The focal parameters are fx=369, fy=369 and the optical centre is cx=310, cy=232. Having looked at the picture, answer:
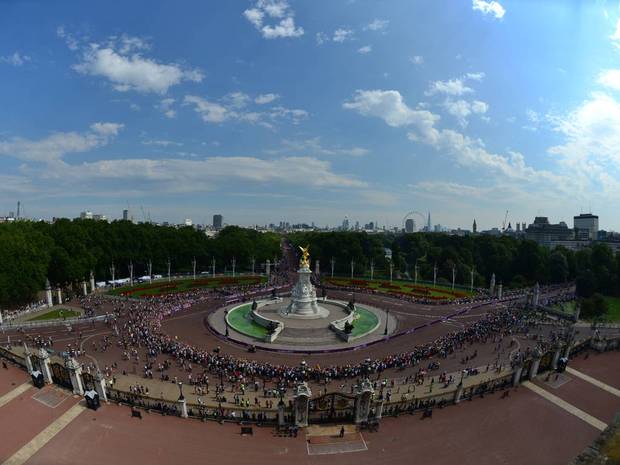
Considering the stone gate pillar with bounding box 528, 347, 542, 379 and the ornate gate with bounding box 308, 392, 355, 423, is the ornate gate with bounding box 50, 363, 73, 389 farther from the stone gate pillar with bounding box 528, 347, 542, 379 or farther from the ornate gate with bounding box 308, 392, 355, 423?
the stone gate pillar with bounding box 528, 347, 542, 379

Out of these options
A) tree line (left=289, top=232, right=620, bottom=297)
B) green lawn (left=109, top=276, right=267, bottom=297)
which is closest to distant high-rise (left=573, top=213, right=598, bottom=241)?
tree line (left=289, top=232, right=620, bottom=297)

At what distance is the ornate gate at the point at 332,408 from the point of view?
22328mm

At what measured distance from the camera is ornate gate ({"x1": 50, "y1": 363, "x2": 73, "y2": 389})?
25719 mm

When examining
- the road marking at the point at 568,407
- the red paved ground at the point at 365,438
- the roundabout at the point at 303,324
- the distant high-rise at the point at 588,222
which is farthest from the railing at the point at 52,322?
the distant high-rise at the point at 588,222

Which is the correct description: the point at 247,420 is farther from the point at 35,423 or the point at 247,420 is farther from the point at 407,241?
the point at 407,241

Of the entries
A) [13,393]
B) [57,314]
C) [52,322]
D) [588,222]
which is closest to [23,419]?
[13,393]

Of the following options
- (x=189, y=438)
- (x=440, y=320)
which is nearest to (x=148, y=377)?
(x=189, y=438)

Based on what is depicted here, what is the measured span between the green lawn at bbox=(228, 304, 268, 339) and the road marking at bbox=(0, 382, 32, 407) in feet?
58.8

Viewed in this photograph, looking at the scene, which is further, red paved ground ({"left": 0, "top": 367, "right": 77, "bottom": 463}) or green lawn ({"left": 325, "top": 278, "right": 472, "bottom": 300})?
green lawn ({"left": 325, "top": 278, "right": 472, "bottom": 300})

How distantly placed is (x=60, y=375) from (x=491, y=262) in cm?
7760

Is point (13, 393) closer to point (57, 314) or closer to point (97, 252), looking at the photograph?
point (57, 314)

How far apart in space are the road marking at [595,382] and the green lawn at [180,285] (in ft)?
163

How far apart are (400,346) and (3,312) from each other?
4690 centimetres

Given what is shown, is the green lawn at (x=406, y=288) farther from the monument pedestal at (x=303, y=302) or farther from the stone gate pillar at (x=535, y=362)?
the stone gate pillar at (x=535, y=362)
